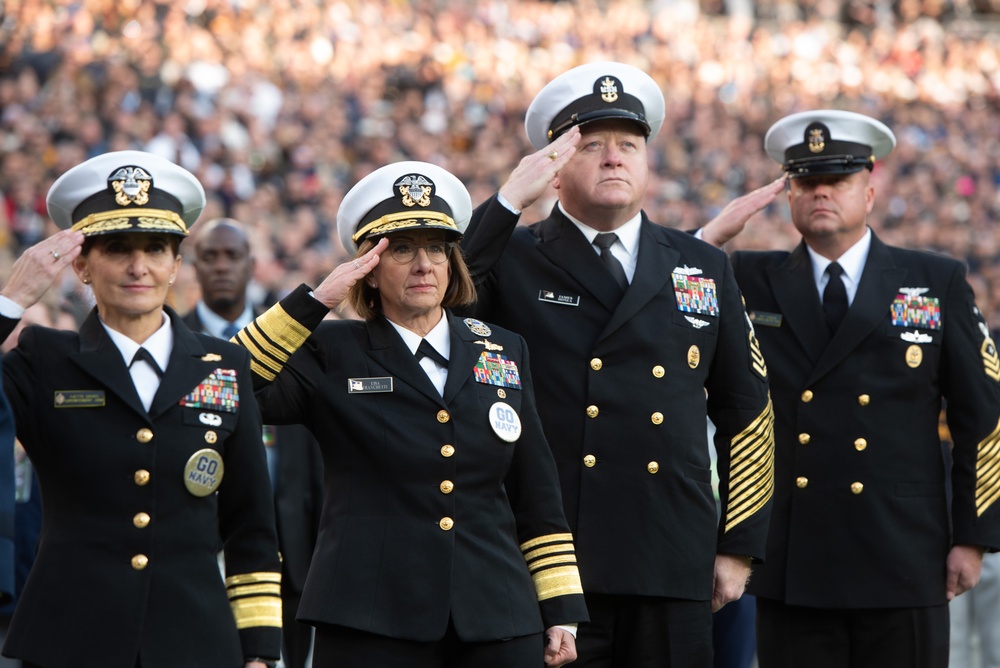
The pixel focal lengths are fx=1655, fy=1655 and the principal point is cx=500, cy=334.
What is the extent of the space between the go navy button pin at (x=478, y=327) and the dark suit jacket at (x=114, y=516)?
0.83 metres

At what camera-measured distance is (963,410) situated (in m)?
5.73

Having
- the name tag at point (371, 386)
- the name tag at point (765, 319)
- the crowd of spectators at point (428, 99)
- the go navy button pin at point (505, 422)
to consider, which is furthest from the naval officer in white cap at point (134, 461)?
the crowd of spectators at point (428, 99)

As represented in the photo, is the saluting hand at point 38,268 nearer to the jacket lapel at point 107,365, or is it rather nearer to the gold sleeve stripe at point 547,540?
the jacket lapel at point 107,365

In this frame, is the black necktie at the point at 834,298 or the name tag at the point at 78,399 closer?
the name tag at the point at 78,399

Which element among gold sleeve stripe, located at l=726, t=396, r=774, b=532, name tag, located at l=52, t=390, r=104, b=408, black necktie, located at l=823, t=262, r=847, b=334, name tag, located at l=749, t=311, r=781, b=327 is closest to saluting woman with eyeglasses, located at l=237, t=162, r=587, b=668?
name tag, located at l=52, t=390, r=104, b=408

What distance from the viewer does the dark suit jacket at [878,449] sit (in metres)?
5.63

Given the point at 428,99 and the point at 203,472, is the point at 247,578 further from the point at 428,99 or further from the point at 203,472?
the point at 428,99

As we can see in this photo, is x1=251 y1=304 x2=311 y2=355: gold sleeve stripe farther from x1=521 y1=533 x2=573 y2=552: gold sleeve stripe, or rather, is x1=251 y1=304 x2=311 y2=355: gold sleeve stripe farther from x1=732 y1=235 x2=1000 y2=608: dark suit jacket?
x1=732 y1=235 x2=1000 y2=608: dark suit jacket

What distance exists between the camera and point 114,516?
4008 millimetres

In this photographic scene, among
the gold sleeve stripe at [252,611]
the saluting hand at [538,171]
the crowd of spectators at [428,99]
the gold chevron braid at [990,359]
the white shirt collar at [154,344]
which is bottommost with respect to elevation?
the gold sleeve stripe at [252,611]

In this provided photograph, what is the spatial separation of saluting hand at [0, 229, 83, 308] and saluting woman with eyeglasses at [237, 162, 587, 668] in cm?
60

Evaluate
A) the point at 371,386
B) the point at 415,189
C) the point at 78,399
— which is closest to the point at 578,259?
the point at 415,189

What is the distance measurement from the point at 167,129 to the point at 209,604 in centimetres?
1226

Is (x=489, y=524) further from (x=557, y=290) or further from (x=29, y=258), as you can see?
(x=29, y=258)
